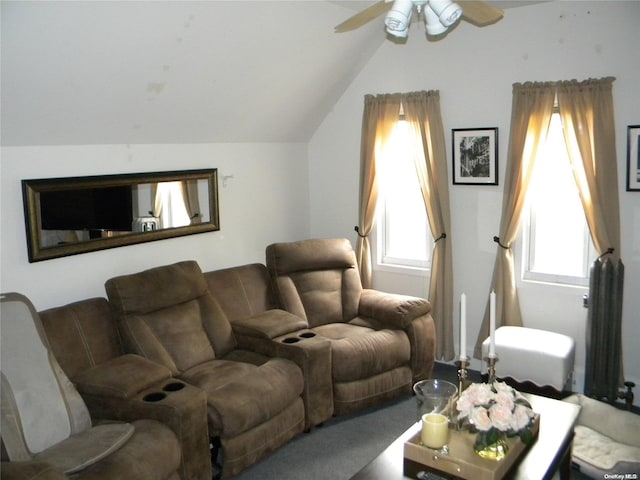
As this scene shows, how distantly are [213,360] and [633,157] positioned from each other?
2966mm

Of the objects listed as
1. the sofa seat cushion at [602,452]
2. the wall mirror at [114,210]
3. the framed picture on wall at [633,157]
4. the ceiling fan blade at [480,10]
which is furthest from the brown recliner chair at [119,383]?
the framed picture on wall at [633,157]

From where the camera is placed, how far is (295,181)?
513 cm

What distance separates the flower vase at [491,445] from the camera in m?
2.22

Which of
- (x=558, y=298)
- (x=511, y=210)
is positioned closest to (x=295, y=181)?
(x=511, y=210)

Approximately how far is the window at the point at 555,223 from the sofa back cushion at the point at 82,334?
2.92 m

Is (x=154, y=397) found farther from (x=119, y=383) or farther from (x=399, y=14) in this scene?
(x=399, y=14)

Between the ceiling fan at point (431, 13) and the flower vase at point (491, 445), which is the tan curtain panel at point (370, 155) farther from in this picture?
the flower vase at point (491, 445)

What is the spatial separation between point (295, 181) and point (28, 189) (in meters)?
2.47

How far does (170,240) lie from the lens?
3.98 m

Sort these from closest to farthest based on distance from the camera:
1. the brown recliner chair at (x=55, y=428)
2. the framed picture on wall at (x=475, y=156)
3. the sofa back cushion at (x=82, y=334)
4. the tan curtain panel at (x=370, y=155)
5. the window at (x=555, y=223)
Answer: the brown recliner chair at (x=55, y=428)
the sofa back cushion at (x=82, y=334)
the window at (x=555, y=223)
the framed picture on wall at (x=475, y=156)
the tan curtain panel at (x=370, y=155)

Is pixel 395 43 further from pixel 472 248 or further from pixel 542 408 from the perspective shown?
pixel 542 408

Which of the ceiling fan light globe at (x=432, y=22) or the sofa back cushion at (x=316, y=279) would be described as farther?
the sofa back cushion at (x=316, y=279)

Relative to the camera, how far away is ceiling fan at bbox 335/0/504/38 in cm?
239

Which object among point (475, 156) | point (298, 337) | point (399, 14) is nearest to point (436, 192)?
point (475, 156)
